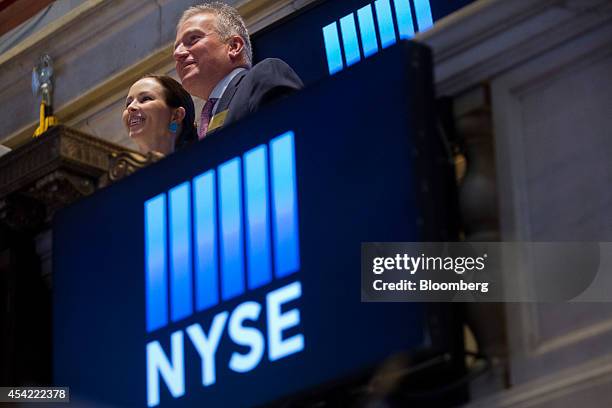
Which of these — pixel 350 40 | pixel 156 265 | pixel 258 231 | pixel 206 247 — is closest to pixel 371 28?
pixel 350 40

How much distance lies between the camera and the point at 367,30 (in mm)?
11344

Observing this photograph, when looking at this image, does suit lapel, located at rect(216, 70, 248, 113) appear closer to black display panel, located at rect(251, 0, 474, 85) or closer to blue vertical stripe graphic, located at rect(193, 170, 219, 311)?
blue vertical stripe graphic, located at rect(193, 170, 219, 311)

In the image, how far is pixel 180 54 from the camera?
9.65 m

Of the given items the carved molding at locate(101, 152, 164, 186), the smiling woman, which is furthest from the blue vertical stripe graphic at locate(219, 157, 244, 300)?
the smiling woman

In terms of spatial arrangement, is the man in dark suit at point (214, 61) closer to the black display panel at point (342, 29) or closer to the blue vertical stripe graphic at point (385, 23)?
the black display panel at point (342, 29)

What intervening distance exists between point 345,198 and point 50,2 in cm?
624

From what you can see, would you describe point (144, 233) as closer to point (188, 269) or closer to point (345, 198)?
point (188, 269)

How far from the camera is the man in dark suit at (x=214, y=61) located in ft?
30.7

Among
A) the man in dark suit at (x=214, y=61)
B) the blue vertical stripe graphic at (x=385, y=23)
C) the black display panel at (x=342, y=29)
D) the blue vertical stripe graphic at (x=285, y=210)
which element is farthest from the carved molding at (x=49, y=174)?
the blue vertical stripe graphic at (x=285, y=210)

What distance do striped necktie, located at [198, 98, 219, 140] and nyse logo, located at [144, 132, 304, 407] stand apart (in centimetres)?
73

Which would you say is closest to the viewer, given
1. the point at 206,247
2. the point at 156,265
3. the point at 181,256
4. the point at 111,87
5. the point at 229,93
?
the point at 206,247

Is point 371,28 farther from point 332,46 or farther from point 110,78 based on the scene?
point 110,78

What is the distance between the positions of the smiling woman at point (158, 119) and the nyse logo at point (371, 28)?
51.8 inches

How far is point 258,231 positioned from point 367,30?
11.1 feet
